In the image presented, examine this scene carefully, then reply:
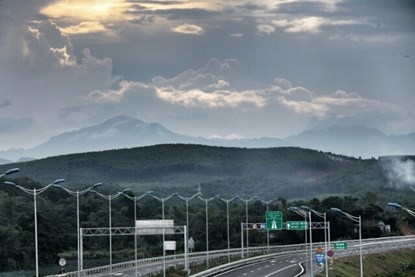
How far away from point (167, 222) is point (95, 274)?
62.2 feet

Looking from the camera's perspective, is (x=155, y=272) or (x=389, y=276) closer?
(x=389, y=276)

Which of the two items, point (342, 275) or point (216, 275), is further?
point (342, 275)

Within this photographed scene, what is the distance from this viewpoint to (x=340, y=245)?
182375 millimetres

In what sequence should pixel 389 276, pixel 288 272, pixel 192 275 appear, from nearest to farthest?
pixel 389 276 < pixel 192 275 < pixel 288 272

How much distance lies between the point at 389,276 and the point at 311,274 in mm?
12604

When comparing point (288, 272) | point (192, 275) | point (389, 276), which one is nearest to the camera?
point (389, 276)

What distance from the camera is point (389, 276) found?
16175 centimetres

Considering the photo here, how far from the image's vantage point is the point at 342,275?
7697 inches

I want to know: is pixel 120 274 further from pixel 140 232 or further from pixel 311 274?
pixel 311 274

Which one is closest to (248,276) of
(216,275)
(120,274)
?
(216,275)

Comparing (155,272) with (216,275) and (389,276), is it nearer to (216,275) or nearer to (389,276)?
(216,275)

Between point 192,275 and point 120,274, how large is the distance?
14.8 metres

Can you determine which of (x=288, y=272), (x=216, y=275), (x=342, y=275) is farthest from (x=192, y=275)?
(x=342, y=275)

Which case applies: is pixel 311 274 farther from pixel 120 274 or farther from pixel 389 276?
pixel 120 274
